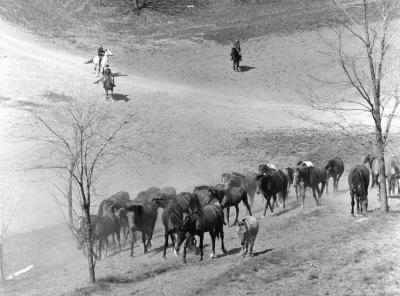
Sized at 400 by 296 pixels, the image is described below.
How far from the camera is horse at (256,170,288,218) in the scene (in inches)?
971

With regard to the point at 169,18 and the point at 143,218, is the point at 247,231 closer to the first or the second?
the point at 143,218

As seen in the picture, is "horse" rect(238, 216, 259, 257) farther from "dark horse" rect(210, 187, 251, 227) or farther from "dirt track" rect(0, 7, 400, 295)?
"dark horse" rect(210, 187, 251, 227)

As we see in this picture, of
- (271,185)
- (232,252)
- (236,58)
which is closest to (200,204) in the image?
(271,185)

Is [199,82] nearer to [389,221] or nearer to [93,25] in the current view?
[93,25]

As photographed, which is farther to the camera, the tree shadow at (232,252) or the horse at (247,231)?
the tree shadow at (232,252)

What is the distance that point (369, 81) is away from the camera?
75.5ft

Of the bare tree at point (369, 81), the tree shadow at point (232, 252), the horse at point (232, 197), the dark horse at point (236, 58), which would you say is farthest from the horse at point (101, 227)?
the dark horse at point (236, 58)

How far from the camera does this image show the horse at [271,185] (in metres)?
24.7

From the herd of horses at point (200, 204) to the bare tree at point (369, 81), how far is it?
188 centimetres

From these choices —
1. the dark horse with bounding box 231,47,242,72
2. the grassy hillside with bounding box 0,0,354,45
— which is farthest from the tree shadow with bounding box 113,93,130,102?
the grassy hillside with bounding box 0,0,354,45

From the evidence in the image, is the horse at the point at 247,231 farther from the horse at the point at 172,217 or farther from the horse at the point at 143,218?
the horse at the point at 143,218

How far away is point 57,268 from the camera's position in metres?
23.4

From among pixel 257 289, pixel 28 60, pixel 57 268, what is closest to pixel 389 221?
pixel 257 289

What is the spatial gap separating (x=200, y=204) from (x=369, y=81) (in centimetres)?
832
